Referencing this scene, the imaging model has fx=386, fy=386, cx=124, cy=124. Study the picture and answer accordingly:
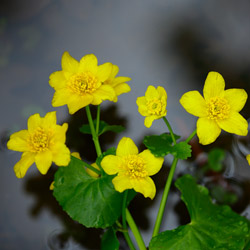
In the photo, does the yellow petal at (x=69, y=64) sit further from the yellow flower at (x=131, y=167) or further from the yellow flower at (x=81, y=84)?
the yellow flower at (x=131, y=167)

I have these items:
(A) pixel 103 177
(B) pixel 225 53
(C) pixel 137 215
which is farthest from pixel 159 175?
(B) pixel 225 53

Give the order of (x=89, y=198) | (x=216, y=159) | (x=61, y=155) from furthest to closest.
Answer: (x=216, y=159) < (x=89, y=198) < (x=61, y=155)

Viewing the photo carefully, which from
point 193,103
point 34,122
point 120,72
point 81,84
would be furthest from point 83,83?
point 120,72

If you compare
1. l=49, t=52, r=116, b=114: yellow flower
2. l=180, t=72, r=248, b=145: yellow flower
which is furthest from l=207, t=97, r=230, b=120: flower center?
l=49, t=52, r=116, b=114: yellow flower

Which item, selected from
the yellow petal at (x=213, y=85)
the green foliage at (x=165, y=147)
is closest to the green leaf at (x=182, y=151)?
the green foliage at (x=165, y=147)

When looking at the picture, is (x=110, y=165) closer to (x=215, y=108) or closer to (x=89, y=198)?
(x=89, y=198)

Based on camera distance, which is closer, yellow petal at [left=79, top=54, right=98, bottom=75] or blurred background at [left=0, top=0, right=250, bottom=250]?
yellow petal at [left=79, top=54, right=98, bottom=75]

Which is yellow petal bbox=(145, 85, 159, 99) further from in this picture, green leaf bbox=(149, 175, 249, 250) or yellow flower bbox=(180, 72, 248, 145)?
green leaf bbox=(149, 175, 249, 250)
